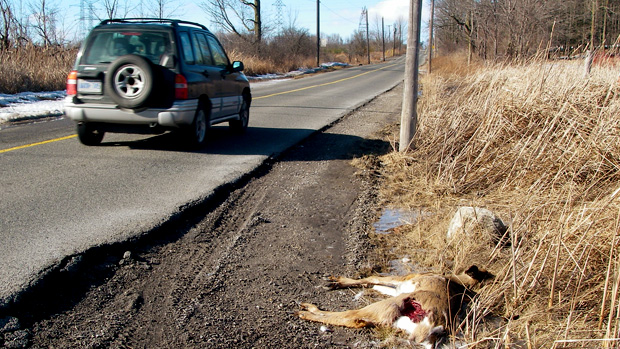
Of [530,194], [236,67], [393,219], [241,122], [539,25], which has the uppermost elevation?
[539,25]

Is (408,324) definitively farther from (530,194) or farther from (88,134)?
(88,134)

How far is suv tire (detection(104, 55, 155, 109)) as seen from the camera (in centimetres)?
702

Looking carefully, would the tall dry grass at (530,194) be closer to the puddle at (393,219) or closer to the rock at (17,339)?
the puddle at (393,219)

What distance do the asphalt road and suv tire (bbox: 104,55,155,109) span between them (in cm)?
78

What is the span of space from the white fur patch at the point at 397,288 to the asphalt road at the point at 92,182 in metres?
2.04

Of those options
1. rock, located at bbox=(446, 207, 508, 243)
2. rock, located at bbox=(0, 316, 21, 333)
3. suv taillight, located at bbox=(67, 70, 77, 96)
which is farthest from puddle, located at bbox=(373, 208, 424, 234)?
suv taillight, located at bbox=(67, 70, 77, 96)

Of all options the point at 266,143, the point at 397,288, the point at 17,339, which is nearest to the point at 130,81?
the point at 266,143

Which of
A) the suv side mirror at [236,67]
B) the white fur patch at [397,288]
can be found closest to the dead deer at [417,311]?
the white fur patch at [397,288]

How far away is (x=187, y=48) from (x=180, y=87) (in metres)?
0.85

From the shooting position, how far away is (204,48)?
28.2 ft

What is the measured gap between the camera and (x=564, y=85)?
686cm

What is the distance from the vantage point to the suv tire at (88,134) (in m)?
7.70

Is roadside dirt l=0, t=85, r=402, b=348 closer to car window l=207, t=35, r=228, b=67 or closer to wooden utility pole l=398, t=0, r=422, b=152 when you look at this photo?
wooden utility pole l=398, t=0, r=422, b=152

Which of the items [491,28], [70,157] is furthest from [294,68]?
[70,157]
